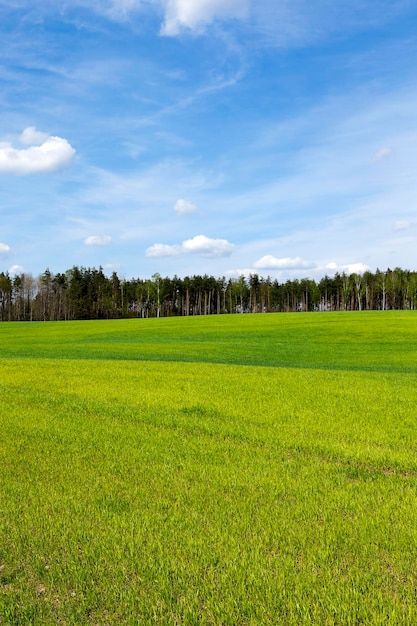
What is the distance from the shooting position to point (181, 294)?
453 ft

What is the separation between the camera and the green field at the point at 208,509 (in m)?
3.80

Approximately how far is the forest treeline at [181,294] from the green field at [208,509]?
358ft

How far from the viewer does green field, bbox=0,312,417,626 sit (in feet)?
12.5

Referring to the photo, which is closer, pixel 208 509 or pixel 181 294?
pixel 208 509

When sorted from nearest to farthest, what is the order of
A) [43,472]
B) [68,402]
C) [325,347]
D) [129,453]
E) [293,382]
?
[43,472]
[129,453]
[68,402]
[293,382]
[325,347]

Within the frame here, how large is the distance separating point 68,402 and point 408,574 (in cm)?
951

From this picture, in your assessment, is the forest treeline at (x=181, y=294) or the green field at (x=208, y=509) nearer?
the green field at (x=208, y=509)

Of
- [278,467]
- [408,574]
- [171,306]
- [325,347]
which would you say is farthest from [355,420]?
[171,306]

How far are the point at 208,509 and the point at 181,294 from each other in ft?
437

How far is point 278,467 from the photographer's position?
6.83 metres

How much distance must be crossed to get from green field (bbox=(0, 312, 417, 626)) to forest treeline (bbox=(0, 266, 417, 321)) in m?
109

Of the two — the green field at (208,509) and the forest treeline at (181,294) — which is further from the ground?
the forest treeline at (181,294)

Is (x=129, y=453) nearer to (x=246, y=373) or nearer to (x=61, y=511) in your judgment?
(x=61, y=511)

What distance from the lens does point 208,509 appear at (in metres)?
5.38
